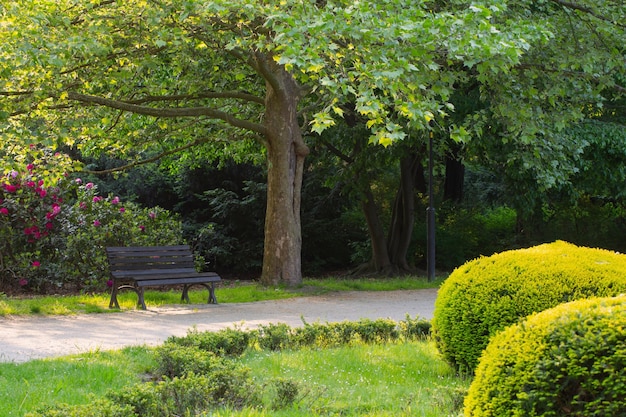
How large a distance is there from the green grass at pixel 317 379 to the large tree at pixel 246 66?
7.42 feet

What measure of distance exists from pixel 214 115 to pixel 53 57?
5.35 m

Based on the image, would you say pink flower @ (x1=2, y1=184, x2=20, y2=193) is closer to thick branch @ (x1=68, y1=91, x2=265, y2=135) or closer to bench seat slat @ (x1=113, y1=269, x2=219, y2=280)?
thick branch @ (x1=68, y1=91, x2=265, y2=135)

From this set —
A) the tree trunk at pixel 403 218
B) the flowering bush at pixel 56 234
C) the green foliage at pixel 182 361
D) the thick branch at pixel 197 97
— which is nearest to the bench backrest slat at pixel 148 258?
the flowering bush at pixel 56 234

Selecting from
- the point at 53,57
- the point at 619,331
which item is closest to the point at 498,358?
the point at 619,331

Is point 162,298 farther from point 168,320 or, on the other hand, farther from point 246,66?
point 246,66

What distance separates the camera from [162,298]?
1406cm

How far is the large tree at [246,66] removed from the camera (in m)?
9.08

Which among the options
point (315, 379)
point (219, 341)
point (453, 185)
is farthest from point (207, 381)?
point (453, 185)

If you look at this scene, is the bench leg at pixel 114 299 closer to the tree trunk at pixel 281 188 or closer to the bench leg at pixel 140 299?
the bench leg at pixel 140 299

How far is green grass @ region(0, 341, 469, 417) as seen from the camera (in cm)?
590

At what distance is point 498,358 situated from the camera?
12.2ft

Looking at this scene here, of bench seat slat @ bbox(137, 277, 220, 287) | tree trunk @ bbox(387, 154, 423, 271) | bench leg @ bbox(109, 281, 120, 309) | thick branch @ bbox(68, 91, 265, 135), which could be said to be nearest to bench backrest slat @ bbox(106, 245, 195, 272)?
bench leg @ bbox(109, 281, 120, 309)

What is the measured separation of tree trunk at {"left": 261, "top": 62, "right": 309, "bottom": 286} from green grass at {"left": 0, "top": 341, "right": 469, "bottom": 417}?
711 centimetres

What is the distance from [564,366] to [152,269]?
10717mm
